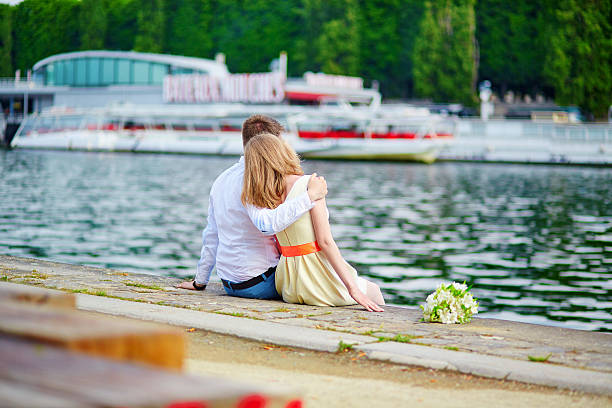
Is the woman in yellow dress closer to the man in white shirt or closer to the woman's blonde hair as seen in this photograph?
the woman's blonde hair

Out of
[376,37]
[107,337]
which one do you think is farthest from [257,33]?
[107,337]

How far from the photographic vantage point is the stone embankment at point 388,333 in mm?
4930

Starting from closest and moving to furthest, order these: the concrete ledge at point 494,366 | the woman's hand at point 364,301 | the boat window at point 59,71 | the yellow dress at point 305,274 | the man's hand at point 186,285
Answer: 1. the concrete ledge at point 494,366
2. the yellow dress at point 305,274
3. the woman's hand at point 364,301
4. the man's hand at point 186,285
5. the boat window at point 59,71

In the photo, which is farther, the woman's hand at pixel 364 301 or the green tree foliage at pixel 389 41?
the green tree foliage at pixel 389 41

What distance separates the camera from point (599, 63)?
5381 centimetres

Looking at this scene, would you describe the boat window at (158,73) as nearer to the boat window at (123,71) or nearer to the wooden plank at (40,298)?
Result: the boat window at (123,71)

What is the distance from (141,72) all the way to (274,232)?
6824 centimetres

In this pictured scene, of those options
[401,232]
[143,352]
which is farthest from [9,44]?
[143,352]

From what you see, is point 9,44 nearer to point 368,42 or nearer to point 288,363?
point 368,42

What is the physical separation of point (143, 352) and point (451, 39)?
62.4 meters

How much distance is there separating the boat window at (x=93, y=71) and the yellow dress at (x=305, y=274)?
71120mm

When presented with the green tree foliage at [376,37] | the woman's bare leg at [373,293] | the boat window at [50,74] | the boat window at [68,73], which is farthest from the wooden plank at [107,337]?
the boat window at [50,74]

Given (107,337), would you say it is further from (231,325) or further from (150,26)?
(150,26)

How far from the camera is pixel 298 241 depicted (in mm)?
6730
